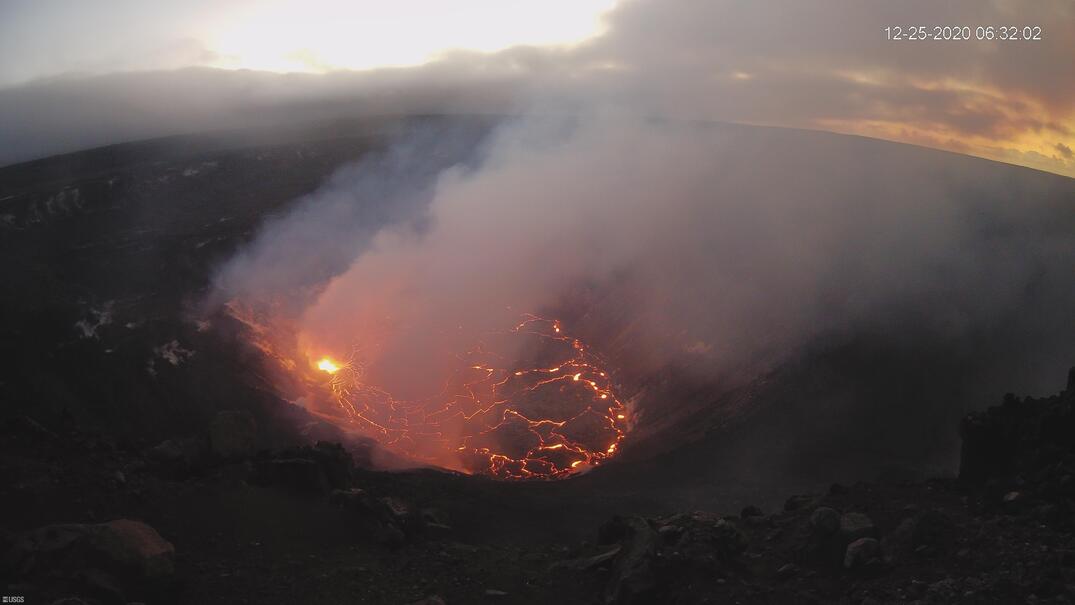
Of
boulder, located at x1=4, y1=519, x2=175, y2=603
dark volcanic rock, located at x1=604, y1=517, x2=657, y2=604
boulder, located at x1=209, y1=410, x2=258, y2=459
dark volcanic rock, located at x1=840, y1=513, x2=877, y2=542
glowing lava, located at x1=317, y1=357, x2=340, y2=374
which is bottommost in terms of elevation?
dark volcanic rock, located at x1=604, y1=517, x2=657, y2=604

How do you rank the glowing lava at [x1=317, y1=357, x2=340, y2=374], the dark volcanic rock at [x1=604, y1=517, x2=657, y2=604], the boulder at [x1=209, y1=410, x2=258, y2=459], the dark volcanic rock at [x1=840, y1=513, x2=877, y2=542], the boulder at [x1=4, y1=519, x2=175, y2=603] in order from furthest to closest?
the glowing lava at [x1=317, y1=357, x2=340, y2=374]
the boulder at [x1=209, y1=410, x2=258, y2=459]
the dark volcanic rock at [x1=840, y1=513, x2=877, y2=542]
the dark volcanic rock at [x1=604, y1=517, x2=657, y2=604]
the boulder at [x1=4, y1=519, x2=175, y2=603]

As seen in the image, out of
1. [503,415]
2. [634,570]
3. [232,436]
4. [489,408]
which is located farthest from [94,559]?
[489,408]

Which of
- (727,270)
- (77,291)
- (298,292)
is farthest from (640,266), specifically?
(77,291)

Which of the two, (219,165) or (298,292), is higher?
(219,165)

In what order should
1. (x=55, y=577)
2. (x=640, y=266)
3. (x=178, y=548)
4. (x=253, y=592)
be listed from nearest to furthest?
(x=55, y=577) → (x=253, y=592) → (x=178, y=548) → (x=640, y=266)

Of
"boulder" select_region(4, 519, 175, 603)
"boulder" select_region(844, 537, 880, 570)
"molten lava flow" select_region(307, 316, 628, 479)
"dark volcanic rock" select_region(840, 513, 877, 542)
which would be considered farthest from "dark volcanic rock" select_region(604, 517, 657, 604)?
"molten lava flow" select_region(307, 316, 628, 479)

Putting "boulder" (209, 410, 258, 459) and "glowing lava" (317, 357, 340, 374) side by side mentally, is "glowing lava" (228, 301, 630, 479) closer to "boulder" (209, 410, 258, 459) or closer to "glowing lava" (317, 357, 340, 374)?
"glowing lava" (317, 357, 340, 374)

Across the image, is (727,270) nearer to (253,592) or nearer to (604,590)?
(604,590)
